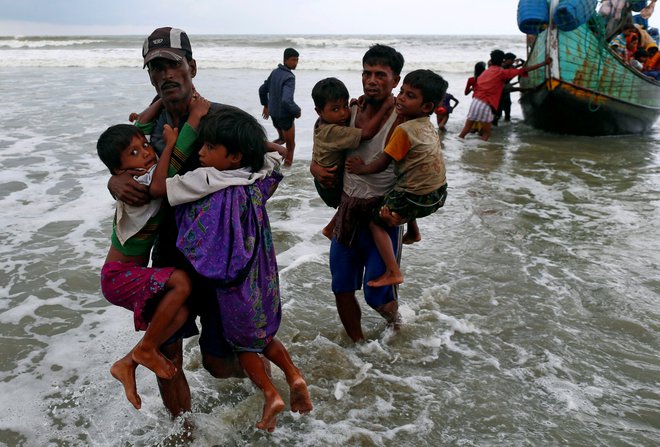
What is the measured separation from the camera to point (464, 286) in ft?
13.8

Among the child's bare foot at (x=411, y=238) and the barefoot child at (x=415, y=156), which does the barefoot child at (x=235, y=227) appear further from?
the child's bare foot at (x=411, y=238)

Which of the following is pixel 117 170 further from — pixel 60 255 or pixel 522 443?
pixel 60 255

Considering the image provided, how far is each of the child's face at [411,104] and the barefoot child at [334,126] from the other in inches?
5.1

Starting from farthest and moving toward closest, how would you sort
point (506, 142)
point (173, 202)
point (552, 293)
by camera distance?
point (506, 142) < point (552, 293) < point (173, 202)

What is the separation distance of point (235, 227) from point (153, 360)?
621mm

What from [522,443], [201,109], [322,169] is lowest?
[522,443]

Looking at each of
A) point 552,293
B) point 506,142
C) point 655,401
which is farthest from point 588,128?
point 655,401

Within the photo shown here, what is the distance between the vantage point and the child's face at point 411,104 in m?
2.71

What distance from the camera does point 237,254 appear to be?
2143mm

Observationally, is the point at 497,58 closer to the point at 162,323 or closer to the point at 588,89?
the point at 588,89

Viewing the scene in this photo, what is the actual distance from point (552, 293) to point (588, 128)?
7.56m

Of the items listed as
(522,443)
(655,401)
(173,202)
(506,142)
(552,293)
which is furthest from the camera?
(506,142)

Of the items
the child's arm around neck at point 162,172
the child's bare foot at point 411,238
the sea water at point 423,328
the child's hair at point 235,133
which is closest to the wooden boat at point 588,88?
the sea water at point 423,328

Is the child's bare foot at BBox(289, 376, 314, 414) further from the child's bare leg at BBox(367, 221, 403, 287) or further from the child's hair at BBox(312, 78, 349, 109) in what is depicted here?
the child's hair at BBox(312, 78, 349, 109)
